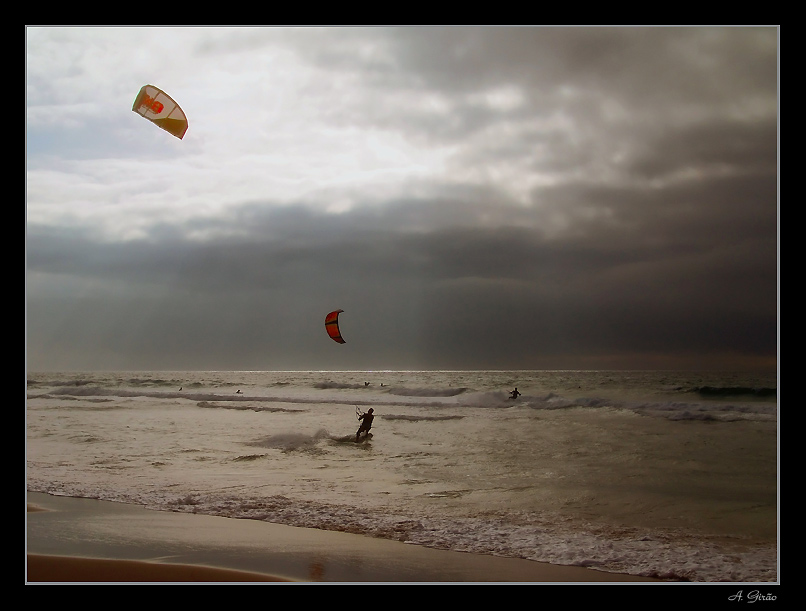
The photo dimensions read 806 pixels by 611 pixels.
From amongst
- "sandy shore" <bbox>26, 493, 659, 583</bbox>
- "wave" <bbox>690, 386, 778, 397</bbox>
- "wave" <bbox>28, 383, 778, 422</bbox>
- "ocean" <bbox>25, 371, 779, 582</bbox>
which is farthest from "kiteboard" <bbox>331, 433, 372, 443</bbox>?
"wave" <bbox>690, 386, 778, 397</bbox>

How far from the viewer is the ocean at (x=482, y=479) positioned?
197 inches

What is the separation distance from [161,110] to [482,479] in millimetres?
5761

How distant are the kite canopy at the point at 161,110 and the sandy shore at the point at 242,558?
413cm

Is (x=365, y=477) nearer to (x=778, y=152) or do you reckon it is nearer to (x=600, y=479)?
(x=600, y=479)

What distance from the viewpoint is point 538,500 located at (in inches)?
249

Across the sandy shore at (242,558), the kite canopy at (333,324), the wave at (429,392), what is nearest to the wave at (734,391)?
the wave at (429,392)

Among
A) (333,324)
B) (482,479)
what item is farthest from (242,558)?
(333,324)

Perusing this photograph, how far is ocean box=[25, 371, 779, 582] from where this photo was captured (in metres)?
5.01

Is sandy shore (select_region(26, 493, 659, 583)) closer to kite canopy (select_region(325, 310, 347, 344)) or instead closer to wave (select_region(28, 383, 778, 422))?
kite canopy (select_region(325, 310, 347, 344))

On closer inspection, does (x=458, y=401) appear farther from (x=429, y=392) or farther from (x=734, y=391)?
(x=734, y=391)

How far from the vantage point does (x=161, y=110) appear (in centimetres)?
614

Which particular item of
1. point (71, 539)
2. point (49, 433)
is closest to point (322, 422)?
point (49, 433)

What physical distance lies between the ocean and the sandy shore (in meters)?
0.25

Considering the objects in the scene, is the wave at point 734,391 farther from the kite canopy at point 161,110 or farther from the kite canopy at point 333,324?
the kite canopy at point 161,110
